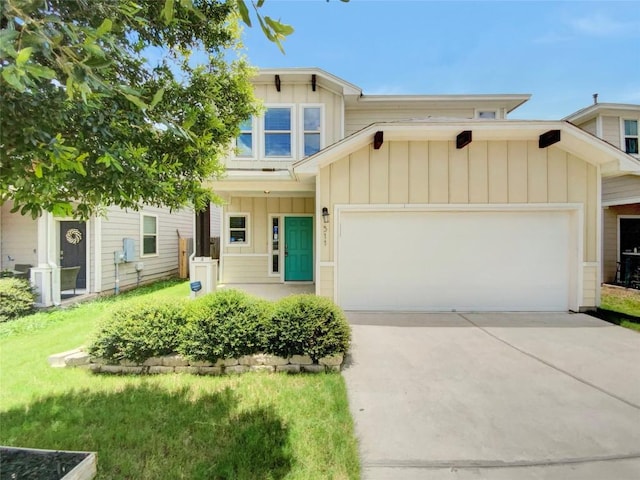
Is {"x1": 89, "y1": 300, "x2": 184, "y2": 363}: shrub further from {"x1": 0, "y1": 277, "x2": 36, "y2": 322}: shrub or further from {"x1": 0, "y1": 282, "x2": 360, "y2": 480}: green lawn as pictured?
{"x1": 0, "y1": 277, "x2": 36, "y2": 322}: shrub

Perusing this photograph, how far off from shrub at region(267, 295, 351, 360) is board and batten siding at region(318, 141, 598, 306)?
2.55 meters

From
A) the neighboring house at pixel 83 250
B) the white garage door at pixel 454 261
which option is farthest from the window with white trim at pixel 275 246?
the white garage door at pixel 454 261

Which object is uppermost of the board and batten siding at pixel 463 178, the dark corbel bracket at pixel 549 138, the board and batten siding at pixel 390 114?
the board and batten siding at pixel 390 114

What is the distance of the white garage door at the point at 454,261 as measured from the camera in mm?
6910

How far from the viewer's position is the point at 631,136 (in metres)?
10.8

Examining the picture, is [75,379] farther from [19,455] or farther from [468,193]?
[468,193]

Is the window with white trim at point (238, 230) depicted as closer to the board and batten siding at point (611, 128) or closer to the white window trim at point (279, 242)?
the white window trim at point (279, 242)

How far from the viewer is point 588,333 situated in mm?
5566

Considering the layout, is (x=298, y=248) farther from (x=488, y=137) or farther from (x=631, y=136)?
(x=631, y=136)

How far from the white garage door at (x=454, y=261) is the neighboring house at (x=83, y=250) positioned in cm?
464

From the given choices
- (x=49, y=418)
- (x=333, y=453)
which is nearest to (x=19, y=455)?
(x=49, y=418)

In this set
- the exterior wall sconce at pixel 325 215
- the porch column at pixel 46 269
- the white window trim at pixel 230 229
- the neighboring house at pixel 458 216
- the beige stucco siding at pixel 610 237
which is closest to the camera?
the neighboring house at pixel 458 216

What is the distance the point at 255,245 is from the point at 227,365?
6394mm

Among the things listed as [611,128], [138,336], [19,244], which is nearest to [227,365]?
[138,336]
